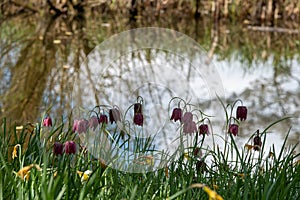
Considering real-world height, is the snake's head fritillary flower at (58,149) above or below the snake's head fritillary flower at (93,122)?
below

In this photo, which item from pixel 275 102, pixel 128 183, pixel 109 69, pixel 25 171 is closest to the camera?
pixel 25 171

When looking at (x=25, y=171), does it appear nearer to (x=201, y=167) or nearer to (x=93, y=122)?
(x=93, y=122)

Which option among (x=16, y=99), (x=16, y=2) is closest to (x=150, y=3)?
(x=16, y=2)

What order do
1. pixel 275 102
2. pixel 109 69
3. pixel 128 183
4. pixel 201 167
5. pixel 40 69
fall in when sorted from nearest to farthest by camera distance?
pixel 128 183 → pixel 201 167 → pixel 109 69 → pixel 275 102 → pixel 40 69

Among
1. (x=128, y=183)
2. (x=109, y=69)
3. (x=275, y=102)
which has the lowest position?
(x=275, y=102)

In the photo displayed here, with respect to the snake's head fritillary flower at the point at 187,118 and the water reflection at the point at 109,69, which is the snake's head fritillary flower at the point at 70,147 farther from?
the water reflection at the point at 109,69

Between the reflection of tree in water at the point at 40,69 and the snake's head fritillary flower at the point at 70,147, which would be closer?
the snake's head fritillary flower at the point at 70,147

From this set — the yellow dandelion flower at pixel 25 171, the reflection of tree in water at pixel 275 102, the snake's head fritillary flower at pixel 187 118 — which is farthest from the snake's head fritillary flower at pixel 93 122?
the reflection of tree in water at pixel 275 102

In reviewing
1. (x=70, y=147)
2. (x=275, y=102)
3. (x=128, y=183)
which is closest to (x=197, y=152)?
(x=128, y=183)

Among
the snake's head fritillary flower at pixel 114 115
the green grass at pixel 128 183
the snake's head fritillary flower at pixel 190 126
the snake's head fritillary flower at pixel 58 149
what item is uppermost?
the snake's head fritillary flower at pixel 114 115

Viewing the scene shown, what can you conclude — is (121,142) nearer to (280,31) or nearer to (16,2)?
(280,31)

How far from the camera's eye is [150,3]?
40.5ft

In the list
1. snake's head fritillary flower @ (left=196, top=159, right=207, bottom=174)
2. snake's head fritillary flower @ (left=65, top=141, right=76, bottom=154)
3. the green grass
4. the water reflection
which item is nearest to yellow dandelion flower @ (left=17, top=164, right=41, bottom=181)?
the green grass

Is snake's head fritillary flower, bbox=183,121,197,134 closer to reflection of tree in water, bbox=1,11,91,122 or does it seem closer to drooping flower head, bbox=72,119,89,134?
drooping flower head, bbox=72,119,89,134
